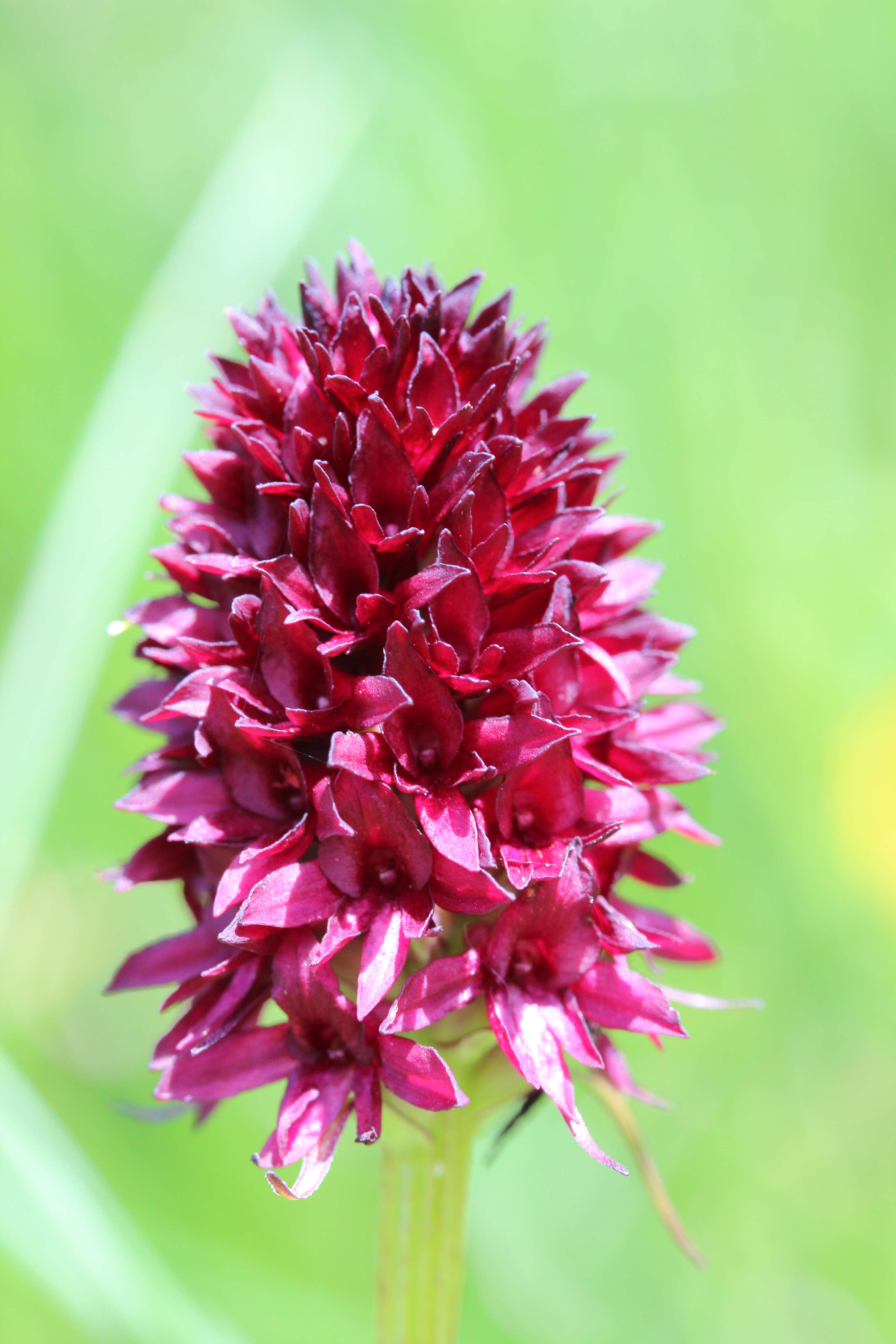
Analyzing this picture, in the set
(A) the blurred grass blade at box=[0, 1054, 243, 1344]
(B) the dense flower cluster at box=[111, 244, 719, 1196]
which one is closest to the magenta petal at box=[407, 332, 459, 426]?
(B) the dense flower cluster at box=[111, 244, 719, 1196]

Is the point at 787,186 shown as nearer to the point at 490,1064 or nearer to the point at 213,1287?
the point at 490,1064

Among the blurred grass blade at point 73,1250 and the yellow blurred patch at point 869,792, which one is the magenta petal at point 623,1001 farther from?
the yellow blurred patch at point 869,792

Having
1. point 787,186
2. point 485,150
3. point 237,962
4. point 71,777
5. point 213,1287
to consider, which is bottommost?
point 213,1287

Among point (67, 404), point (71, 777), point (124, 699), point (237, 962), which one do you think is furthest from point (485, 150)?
point (237, 962)

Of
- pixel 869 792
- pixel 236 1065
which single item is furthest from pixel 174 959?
pixel 869 792

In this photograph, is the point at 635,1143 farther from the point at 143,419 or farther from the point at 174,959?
the point at 143,419

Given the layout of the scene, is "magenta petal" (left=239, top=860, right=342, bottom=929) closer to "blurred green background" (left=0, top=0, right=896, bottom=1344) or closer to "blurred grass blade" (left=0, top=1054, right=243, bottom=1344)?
"blurred grass blade" (left=0, top=1054, right=243, bottom=1344)
